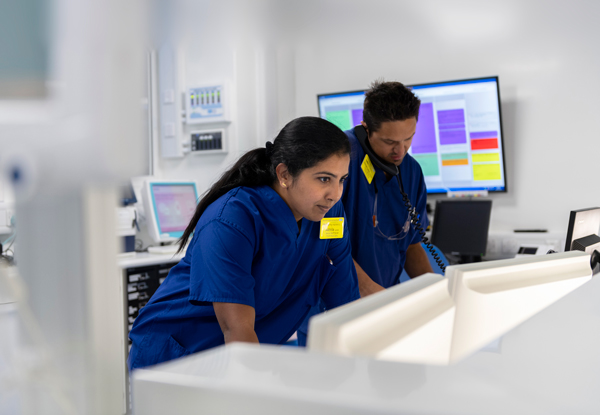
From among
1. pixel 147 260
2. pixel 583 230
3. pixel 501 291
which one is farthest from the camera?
pixel 147 260

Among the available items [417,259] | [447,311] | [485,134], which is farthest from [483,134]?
[447,311]

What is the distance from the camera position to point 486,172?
2982mm

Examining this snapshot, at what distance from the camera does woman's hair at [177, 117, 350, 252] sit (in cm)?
131

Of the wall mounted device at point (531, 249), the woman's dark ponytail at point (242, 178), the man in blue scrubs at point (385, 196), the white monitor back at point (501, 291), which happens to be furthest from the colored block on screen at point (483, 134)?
the white monitor back at point (501, 291)

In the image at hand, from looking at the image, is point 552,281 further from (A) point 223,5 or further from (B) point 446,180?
(B) point 446,180

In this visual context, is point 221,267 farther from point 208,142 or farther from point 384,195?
point 208,142

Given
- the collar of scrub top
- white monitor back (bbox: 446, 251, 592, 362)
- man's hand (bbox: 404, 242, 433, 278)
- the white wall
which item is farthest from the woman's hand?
the white wall

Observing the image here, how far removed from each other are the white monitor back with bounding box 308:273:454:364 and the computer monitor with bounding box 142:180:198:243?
288 centimetres

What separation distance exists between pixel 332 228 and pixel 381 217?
48 cm

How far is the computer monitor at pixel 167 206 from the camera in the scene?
10.6 ft

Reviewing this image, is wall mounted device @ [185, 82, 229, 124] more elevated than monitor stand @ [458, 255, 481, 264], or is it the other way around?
wall mounted device @ [185, 82, 229, 124]

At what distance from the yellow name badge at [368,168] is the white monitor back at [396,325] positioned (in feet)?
4.25

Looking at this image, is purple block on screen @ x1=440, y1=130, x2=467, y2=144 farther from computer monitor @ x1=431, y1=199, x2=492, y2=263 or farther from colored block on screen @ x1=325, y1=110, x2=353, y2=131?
colored block on screen @ x1=325, y1=110, x2=353, y2=131

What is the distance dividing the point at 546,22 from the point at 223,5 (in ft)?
9.84
